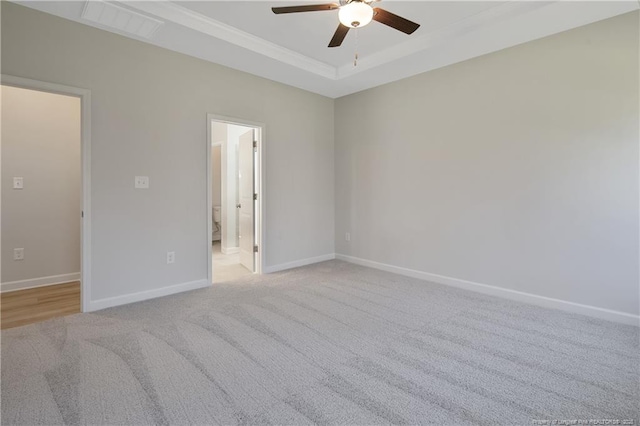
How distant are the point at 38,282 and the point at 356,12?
461 cm

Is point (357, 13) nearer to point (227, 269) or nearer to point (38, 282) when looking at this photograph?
point (227, 269)

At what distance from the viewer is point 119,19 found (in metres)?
2.79

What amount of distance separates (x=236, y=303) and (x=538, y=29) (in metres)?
3.98

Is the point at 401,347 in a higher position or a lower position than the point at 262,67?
lower

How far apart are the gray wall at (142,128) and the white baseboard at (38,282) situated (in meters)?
1.49

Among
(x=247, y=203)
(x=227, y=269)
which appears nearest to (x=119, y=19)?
(x=247, y=203)

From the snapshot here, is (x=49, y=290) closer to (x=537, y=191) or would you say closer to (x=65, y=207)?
(x=65, y=207)

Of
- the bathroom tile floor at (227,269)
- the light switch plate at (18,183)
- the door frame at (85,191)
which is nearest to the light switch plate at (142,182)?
the door frame at (85,191)

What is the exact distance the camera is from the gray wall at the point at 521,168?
9.04 feet

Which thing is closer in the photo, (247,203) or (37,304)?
(37,304)

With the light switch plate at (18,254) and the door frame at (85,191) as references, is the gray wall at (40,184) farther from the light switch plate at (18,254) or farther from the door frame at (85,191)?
the door frame at (85,191)

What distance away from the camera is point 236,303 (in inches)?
128

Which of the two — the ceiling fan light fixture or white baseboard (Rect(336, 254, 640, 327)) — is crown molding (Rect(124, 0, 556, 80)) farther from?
white baseboard (Rect(336, 254, 640, 327))

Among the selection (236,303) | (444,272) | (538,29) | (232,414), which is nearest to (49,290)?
(236,303)
